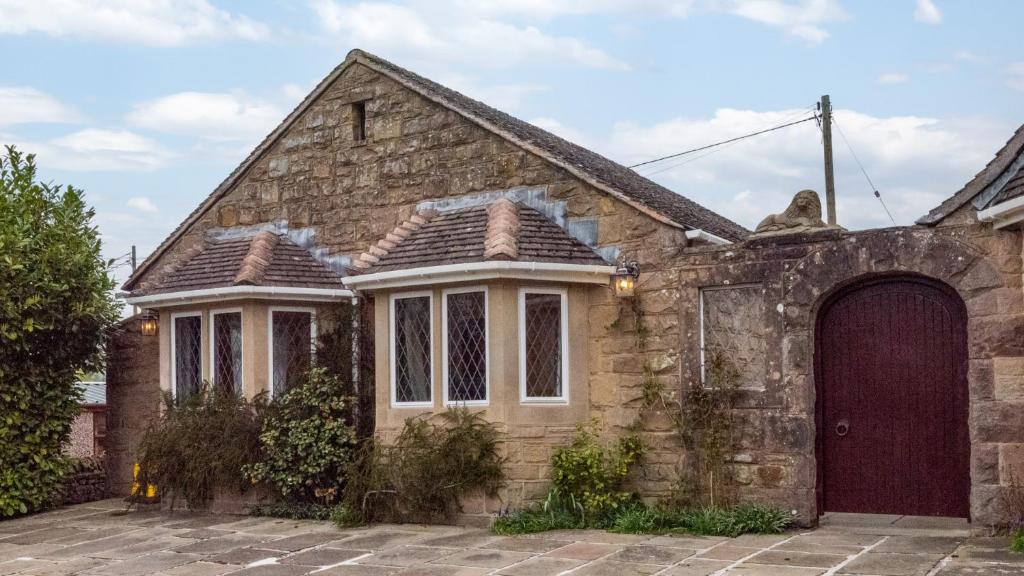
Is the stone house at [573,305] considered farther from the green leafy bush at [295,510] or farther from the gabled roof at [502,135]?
the green leafy bush at [295,510]

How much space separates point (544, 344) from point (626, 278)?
119cm

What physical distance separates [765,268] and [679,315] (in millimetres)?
1023

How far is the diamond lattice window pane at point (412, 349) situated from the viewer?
12312 millimetres

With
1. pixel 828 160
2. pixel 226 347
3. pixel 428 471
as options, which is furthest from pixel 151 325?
pixel 828 160

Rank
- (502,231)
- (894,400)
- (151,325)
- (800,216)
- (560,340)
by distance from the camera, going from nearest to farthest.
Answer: (894,400) < (800,216) < (502,231) < (560,340) < (151,325)

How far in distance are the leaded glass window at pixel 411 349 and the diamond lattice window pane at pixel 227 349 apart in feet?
7.63

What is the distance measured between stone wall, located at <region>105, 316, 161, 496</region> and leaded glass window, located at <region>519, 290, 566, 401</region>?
5986 millimetres

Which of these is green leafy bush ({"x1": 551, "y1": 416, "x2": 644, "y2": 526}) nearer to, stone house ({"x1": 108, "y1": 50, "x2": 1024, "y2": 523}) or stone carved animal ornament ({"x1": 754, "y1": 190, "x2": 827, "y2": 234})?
stone house ({"x1": 108, "y1": 50, "x2": 1024, "y2": 523})

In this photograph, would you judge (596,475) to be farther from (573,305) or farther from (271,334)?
(271,334)

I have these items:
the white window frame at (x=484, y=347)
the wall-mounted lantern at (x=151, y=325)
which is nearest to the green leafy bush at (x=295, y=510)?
the white window frame at (x=484, y=347)

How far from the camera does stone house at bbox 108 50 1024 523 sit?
10.1 meters

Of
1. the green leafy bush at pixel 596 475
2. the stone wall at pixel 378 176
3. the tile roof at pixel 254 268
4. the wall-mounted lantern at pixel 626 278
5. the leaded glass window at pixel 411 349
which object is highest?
the stone wall at pixel 378 176

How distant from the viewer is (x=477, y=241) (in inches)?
472

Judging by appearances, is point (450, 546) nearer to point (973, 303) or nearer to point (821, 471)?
point (821, 471)
